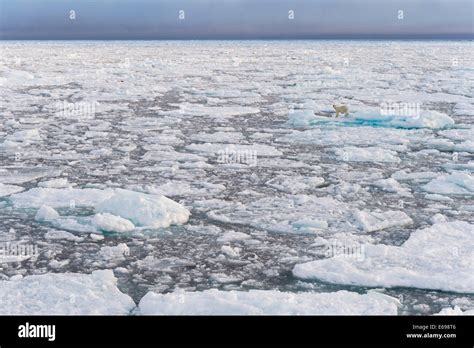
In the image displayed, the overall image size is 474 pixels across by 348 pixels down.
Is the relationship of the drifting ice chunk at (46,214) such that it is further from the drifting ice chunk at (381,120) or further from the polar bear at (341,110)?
the polar bear at (341,110)

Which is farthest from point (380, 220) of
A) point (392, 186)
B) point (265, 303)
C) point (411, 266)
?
point (265, 303)

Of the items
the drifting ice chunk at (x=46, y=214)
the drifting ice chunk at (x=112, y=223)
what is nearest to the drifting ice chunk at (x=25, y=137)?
the drifting ice chunk at (x=46, y=214)

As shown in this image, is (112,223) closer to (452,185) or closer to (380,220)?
(380,220)

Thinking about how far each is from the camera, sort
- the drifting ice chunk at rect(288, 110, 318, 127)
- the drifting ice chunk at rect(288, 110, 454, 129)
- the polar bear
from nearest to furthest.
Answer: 1. the drifting ice chunk at rect(288, 110, 454, 129)
2. the drifting ice chunk at rect(288, 110, 318, 127)
3. the polar bear
